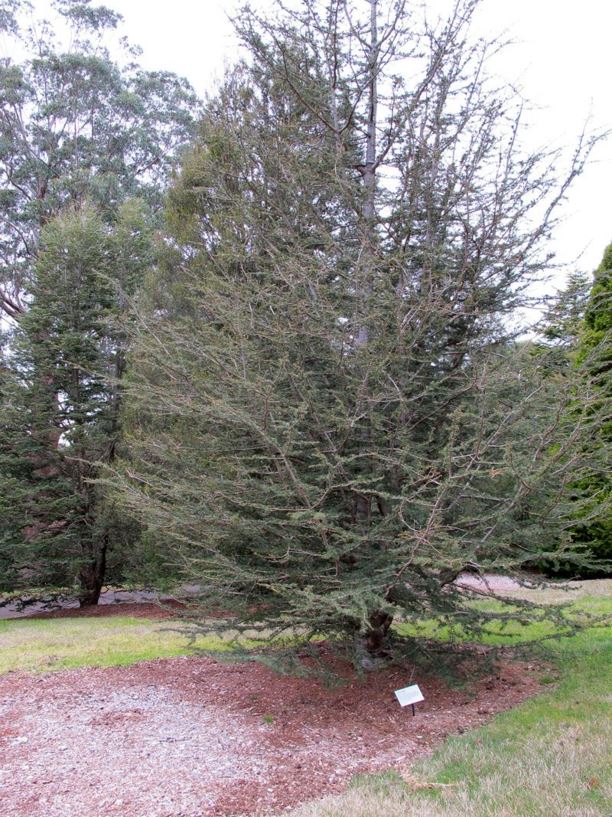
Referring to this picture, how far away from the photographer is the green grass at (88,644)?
21.9ft

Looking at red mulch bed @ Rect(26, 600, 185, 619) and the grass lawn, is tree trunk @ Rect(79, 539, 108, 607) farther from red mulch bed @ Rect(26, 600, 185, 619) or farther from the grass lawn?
the grass lawn

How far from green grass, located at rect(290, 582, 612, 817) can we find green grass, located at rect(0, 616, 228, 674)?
2.40 metres

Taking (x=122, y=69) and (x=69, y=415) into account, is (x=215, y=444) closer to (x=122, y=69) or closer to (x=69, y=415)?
(x=69, y=415)

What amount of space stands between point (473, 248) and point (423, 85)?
151 centimetres

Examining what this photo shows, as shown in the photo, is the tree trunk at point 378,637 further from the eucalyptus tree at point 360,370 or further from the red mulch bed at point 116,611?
the red mulch bed at point 116,611

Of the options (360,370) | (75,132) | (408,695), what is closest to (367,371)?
(360,370)

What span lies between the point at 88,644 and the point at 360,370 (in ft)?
17.5

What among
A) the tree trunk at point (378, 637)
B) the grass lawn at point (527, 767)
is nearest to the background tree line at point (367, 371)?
the tree trunk at point (378, 637)

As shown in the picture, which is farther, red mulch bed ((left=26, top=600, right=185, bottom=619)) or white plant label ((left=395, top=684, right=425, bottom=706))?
red mulch bed ((left=26, top=600, right=185, bottom=619))

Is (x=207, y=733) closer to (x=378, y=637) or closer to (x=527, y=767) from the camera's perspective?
(x=378, y=637)

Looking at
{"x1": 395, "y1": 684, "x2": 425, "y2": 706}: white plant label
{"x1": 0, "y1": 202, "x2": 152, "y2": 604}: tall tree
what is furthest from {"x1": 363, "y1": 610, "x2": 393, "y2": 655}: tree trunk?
{"x1": 0, "y1": 202, "x2": 152, "y2": 604}: tall tree

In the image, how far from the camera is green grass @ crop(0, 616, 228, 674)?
668cm

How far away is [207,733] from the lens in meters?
→ 4.40

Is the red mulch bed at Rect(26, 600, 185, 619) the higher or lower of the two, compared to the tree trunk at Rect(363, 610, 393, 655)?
lower
